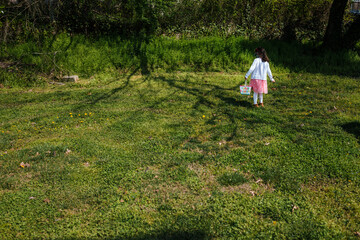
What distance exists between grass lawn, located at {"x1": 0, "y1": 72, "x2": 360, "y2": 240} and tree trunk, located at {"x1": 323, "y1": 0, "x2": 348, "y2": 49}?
4.75 meters

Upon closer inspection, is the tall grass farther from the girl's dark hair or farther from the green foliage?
the girl's dark hair

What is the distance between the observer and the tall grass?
10.3 meters

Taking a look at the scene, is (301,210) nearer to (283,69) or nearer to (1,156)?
(1,156)

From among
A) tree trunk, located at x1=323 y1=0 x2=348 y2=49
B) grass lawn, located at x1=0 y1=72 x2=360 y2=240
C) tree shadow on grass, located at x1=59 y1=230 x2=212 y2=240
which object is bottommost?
tree shadow on grass, located at x1=59 y1=230 x2=212 y2=240

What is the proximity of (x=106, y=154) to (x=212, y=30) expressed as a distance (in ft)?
31.3

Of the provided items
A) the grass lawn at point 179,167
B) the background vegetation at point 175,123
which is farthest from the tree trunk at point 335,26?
the grass lawn at point 179,167

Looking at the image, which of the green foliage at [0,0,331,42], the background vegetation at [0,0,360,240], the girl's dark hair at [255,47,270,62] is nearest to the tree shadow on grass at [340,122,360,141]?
the background vegetation at [0,0,360,240]

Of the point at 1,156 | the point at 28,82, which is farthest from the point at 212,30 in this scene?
the point at 1,156

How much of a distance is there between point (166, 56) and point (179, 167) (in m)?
7.47

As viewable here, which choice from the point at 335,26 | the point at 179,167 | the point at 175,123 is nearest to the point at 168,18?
the point at 175,123

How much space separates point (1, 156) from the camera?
523 cm

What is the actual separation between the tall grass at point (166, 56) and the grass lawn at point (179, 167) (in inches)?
92.9

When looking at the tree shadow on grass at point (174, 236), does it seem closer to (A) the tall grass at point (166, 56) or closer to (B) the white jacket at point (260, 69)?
(B) the white jacket at point (260, 69)

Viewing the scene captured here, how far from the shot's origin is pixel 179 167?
489 cm
